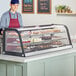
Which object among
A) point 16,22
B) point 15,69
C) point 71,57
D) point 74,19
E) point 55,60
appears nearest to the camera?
point 15,69

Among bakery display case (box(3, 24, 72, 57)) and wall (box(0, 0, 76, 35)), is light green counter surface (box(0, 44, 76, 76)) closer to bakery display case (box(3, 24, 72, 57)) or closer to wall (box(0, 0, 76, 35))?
bakery display case (box(3, 24, 72, 57))

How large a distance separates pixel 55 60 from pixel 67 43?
0.69m

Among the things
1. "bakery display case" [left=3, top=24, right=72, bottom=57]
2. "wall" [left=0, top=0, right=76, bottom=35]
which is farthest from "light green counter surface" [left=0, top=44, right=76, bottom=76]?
"wall" [left=0, top=0, right=76, bottom=35]

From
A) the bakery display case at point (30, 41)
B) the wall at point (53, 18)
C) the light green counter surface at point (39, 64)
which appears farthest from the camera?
the wall at point (53, 18)

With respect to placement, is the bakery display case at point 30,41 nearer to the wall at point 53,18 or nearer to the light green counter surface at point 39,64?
the light green counter surface at point 39,64

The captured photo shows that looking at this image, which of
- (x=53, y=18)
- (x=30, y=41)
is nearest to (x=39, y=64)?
(x=30, y=41)

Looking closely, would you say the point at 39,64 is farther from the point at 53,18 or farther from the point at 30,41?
the point at 53,18

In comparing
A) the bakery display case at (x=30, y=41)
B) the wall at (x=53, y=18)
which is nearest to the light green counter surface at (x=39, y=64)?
the bakery display case at (x=30, y=41)

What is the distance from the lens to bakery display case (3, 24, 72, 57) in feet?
13.5

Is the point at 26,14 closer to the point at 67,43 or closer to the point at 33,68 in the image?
the point at 67,43

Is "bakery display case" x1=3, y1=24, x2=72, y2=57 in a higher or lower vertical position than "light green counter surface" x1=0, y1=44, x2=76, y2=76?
higher

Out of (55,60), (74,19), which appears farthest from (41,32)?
(74,19)

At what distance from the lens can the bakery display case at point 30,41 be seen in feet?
13.5

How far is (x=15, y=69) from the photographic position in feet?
13.2
